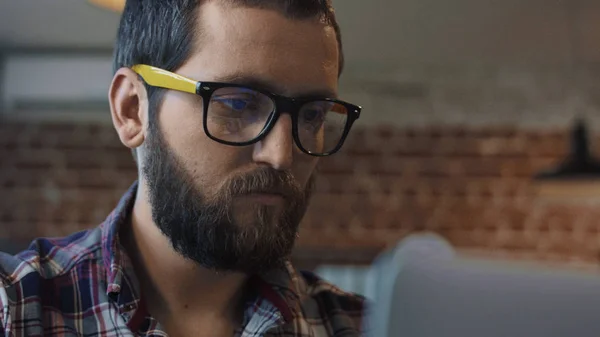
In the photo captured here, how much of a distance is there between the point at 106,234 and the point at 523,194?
172 inches

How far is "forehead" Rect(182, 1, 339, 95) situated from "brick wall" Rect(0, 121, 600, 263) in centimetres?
392

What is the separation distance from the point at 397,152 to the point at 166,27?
13.3 feet

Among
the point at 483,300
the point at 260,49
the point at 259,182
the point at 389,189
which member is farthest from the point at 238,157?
the point at 389,189

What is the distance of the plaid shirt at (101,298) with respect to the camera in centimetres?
96

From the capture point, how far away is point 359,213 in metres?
4.98

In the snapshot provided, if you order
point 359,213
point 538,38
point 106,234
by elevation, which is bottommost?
point 359,213

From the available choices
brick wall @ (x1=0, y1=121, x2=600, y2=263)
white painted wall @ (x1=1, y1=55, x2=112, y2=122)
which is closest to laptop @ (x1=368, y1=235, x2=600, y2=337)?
brick wall @ (x1=0, y1=121, x2=600, y2=263)

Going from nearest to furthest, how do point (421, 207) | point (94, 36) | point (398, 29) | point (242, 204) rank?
point (242, 204), point (398, 29), point (94, 36), point (421, 207)

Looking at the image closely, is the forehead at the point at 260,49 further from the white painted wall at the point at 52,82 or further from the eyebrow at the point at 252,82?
the white painted wall at the point at 52,82

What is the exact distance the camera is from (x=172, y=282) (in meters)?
1.10

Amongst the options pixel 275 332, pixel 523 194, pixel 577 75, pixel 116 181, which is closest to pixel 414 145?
pixel 523 194

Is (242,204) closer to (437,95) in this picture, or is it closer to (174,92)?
(174,92)

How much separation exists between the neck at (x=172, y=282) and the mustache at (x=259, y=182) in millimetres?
164

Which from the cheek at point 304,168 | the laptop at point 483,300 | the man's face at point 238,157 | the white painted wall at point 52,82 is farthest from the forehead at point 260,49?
the white painted wall at point 52,82
